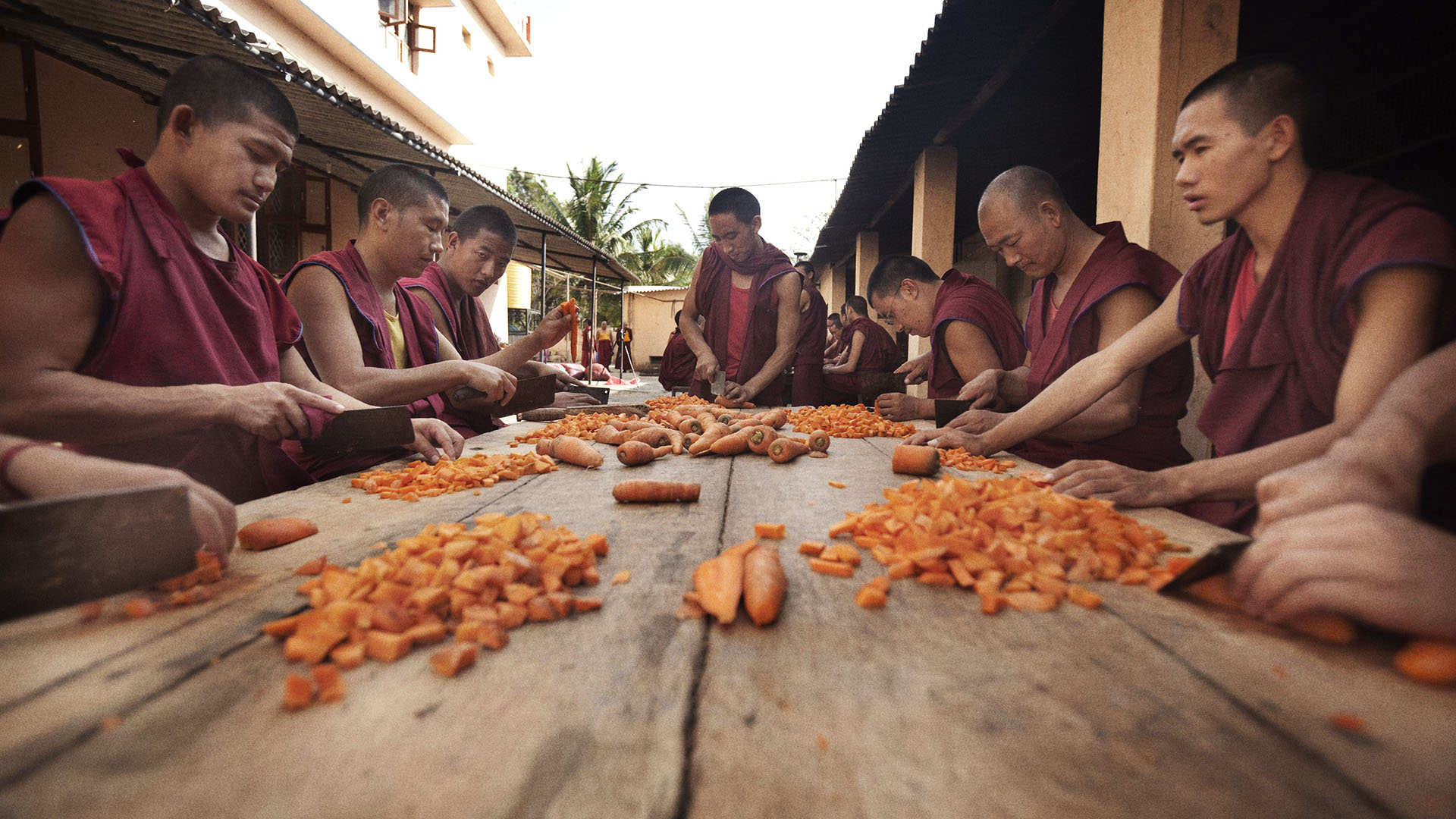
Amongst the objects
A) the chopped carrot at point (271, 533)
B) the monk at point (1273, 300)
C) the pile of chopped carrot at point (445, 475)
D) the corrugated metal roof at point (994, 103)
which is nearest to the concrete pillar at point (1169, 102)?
the monk at point (1273, 300)

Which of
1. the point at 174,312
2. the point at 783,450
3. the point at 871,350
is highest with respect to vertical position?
the point at 871,350

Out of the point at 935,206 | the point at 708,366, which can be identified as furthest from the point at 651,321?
the point at 708,366

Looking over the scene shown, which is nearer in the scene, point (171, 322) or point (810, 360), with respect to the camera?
point (171, 322)

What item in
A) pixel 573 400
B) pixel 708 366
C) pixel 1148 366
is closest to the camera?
pixel 1148 366

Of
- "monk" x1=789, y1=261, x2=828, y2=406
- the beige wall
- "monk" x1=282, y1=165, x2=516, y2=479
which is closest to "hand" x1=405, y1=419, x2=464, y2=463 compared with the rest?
"monk" x1=282, y1=165, x2=516, y2=479

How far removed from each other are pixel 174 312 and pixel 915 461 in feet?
7.00

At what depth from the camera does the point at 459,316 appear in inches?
143

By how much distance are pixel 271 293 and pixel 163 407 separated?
0.83m

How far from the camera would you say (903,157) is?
709 centimetres

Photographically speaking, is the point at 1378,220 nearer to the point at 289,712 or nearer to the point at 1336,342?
the point at 1336,342

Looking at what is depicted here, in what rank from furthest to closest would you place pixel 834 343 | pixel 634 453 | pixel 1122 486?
pixel 834 343, pixel 634 453, pixel 1122 486

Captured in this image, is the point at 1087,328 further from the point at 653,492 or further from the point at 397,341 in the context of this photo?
the point at 397,341

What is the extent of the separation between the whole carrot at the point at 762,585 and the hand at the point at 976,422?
1517 mm

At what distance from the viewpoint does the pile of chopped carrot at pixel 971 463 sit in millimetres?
1842
